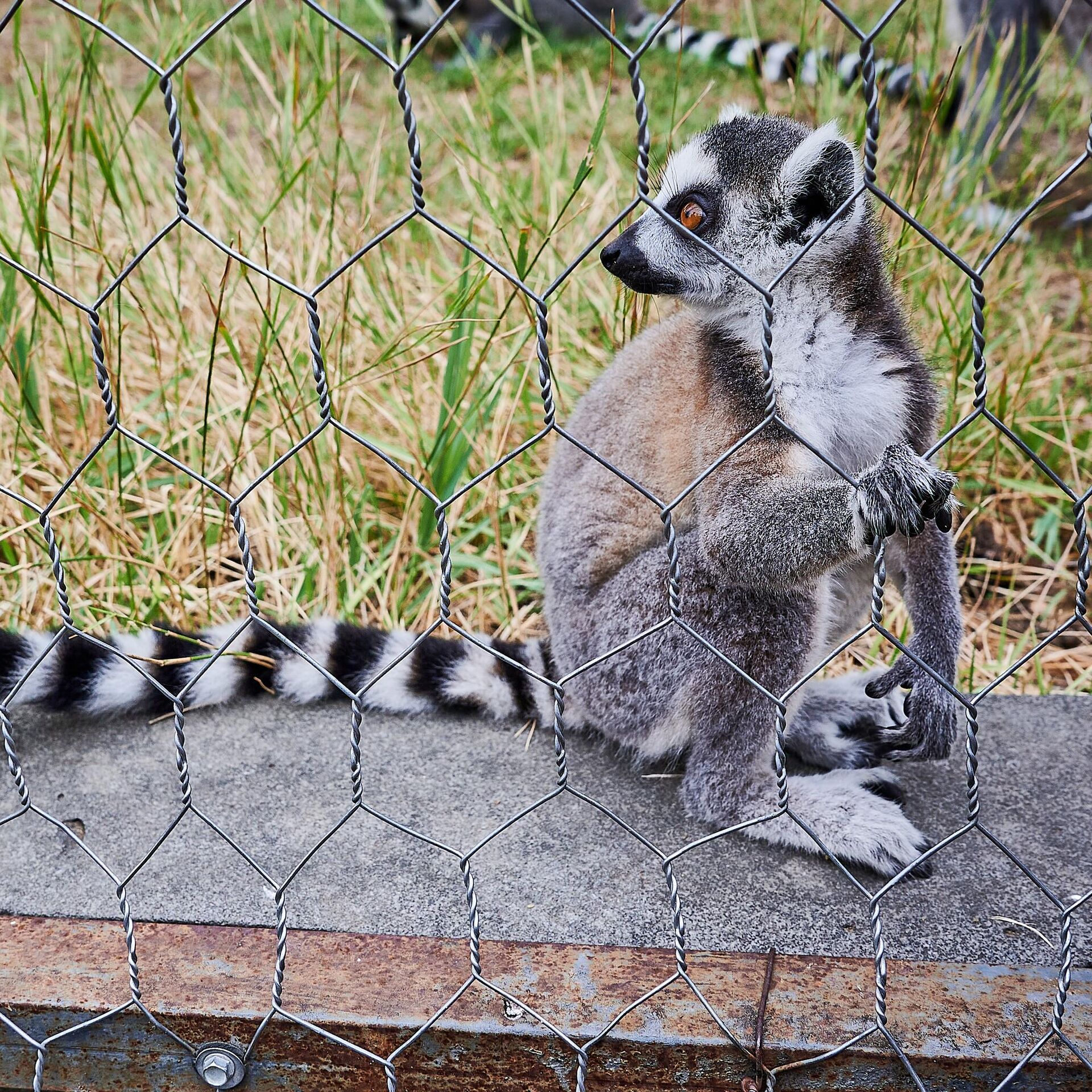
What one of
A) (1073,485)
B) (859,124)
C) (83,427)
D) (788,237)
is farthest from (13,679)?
(859,124)

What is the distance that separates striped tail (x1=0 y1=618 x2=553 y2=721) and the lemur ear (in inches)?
38.2

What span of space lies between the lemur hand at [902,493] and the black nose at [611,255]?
1.92 ft

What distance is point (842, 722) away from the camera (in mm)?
2354

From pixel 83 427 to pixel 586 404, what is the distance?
140 cm

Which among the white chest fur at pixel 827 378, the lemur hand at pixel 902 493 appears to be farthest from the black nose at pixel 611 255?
the lemur hand at pixel 902 493

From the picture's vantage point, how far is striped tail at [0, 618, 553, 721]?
6.86 feet

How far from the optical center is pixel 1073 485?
3.25 metres

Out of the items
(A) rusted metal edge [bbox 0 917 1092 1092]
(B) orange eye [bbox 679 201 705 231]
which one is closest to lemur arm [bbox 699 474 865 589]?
(B) orange eye [bbox 679 201 705 231]

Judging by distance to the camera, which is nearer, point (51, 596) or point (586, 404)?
point (586, 404)

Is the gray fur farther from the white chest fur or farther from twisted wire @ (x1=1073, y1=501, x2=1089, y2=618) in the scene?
twisted wire @ (x1=1073, y1=501, x2=1089, y2=618)

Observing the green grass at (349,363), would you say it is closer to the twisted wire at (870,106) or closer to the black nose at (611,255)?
the black nose at (611,255)

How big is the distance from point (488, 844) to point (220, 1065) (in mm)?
545

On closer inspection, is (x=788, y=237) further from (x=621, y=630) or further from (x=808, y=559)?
(x=621, y=630)

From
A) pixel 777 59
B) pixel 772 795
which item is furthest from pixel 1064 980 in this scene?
pixel 777 59
